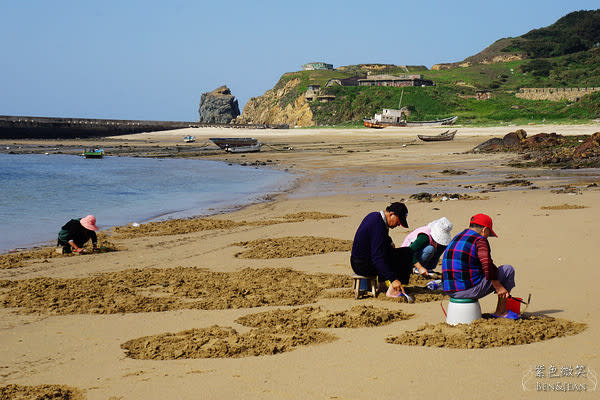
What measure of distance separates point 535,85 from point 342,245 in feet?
314

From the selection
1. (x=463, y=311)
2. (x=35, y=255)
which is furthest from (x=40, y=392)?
(x=35, y=255)

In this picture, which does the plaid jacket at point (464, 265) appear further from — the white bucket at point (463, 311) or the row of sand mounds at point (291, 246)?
the row of sand mounds at point (291, 246)

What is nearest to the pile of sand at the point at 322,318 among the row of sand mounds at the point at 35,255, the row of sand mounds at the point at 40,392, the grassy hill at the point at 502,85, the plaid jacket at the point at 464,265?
the plaid jacket at the point at 464,265

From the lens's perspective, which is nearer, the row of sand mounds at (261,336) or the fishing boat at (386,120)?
the row of sand mounds at (261,336)

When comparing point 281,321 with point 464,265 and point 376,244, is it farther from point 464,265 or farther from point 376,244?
point 464,265

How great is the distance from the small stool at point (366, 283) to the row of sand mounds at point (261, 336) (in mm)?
609

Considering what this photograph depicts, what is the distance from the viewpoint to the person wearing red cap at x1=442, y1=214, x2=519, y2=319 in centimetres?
639

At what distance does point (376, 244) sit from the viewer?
775cm

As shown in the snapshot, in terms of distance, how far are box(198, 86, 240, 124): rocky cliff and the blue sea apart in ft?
437

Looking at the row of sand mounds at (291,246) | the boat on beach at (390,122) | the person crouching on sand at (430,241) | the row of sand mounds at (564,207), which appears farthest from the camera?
the boat on beach at (390,122)

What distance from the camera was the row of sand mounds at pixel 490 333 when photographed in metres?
5.82

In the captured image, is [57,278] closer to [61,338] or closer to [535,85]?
[61,338]

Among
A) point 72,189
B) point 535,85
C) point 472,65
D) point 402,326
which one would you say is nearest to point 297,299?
point 402,326

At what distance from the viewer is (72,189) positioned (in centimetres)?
2727
